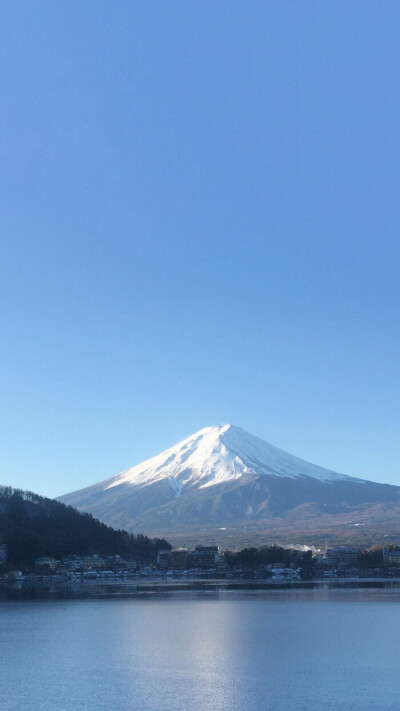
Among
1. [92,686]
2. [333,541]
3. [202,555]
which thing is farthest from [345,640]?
[333,541]

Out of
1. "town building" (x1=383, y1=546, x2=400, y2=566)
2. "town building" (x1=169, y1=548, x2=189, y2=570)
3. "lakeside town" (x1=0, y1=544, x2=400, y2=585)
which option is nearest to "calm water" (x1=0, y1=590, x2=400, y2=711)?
"lakeside town" (x1=0, y1=544, x2=400, y2=585)

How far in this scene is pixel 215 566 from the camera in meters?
107

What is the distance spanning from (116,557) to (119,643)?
231ft

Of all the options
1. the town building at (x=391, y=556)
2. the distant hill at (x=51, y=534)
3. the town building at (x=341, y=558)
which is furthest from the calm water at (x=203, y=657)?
the town building at (x=341, y=558)

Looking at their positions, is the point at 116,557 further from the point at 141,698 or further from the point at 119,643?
the point at 141,698

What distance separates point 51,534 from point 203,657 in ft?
240

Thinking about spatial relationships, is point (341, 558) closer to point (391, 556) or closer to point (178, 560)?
point (391, 556)

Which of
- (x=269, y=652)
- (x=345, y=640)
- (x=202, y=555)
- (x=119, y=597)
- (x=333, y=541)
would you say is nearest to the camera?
(x=269, y=652)

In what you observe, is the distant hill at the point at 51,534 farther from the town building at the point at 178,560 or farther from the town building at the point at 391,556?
the town building at the point at 391,556

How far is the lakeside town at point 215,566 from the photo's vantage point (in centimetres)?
8594

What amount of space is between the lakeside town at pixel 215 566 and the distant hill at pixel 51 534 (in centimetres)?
143

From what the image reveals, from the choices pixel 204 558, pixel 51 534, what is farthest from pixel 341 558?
pixel 51 534

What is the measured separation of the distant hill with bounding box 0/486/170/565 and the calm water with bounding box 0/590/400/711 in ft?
147

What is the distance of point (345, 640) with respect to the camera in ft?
104
